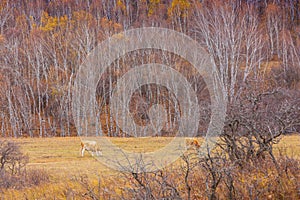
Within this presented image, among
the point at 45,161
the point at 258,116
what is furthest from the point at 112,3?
the point at 258,116

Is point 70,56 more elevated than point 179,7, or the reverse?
point 179,7

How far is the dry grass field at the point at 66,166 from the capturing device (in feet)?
46.9

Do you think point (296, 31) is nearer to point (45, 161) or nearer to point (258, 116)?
point (45, 161)

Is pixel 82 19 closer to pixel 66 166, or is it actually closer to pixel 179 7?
pixel 179 7

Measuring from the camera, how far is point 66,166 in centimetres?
2156

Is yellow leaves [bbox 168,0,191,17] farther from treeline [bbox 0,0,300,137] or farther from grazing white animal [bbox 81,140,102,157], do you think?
grazing white animal [bbox 81,140,102,157]

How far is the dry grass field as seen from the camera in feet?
46.9

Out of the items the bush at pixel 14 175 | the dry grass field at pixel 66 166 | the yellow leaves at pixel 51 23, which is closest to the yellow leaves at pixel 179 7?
the yellow leaves at pixel 51 23

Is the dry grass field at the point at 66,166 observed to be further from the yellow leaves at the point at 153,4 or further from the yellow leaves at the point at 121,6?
the yellow leaves at the point at 153,4

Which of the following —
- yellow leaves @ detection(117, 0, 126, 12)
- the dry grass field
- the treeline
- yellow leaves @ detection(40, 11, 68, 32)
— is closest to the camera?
the dry grass field

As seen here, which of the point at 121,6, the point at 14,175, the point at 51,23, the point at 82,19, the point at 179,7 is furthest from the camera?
the point at 121,6

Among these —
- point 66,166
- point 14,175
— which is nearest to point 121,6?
point 66,166

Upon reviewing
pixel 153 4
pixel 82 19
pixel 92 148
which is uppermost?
pixel 153 4

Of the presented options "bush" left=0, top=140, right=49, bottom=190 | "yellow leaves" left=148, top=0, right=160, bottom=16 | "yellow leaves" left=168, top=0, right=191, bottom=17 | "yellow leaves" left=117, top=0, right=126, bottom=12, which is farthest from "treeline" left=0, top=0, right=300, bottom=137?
"bush" left=0, top=140, right=49, bottom=190
